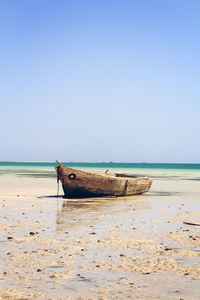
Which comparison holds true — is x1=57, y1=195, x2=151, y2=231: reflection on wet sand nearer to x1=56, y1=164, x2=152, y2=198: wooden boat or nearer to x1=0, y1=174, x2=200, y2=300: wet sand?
x1=0, y1=174, x2=200, y2=300: wet sand

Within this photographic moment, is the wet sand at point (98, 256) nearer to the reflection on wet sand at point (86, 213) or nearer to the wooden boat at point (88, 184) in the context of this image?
the reflection on wet sand at point (86, 213)

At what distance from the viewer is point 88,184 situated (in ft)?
76.0

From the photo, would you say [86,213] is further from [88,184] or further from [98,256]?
[98,256]

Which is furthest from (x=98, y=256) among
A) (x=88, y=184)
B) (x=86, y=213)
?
(x=88, y=184)

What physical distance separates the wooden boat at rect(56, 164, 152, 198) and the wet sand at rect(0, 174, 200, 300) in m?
6.97

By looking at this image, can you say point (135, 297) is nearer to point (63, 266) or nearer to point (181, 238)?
point (63, 266)

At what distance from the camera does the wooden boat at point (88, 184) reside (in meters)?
22.6

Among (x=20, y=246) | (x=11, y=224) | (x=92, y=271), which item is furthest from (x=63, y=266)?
(x=11, y=224)

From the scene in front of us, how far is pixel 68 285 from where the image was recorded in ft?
22.1

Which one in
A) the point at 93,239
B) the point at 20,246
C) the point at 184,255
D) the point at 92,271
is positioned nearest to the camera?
the point at 92,271

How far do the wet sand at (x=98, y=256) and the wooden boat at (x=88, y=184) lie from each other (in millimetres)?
6973

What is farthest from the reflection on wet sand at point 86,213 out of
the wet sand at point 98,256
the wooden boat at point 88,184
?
the wooden boat at point 88,184

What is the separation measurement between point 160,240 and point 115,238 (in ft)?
3.62

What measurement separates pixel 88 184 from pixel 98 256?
14.4m
